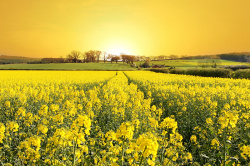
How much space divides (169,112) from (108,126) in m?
5.16

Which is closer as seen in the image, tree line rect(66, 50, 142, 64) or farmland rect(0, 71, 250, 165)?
farmland rect(0, 71, 250, 165)

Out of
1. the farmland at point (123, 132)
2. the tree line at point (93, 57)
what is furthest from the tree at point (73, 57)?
the farmland at point (123, 132)

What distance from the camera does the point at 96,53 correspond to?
12569cm

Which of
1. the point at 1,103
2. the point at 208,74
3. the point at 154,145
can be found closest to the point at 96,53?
the point at 208,74

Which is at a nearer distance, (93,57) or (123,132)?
(123,132)

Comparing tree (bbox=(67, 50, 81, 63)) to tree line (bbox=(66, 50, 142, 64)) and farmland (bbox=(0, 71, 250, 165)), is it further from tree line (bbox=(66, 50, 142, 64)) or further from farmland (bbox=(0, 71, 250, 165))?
farmland (bbox=(0, 71, 250, 165))

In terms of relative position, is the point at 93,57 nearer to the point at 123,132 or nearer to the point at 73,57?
the point at 73,57

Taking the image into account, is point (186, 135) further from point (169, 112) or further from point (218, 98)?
point (218, 98)

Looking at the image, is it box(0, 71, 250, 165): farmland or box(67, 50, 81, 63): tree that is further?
box(67, 50, 81, 63): tree

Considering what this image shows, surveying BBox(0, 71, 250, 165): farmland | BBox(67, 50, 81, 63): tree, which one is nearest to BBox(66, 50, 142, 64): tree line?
BBox(67, 50, 81, 63): tree

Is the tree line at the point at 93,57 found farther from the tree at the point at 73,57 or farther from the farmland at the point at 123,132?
the farmland at the point at 123,132

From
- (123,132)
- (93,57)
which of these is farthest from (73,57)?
(123,132)

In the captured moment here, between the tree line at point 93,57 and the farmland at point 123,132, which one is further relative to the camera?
the tree line at point 93,57

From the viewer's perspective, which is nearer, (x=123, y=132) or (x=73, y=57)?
(x=123, y=132)
